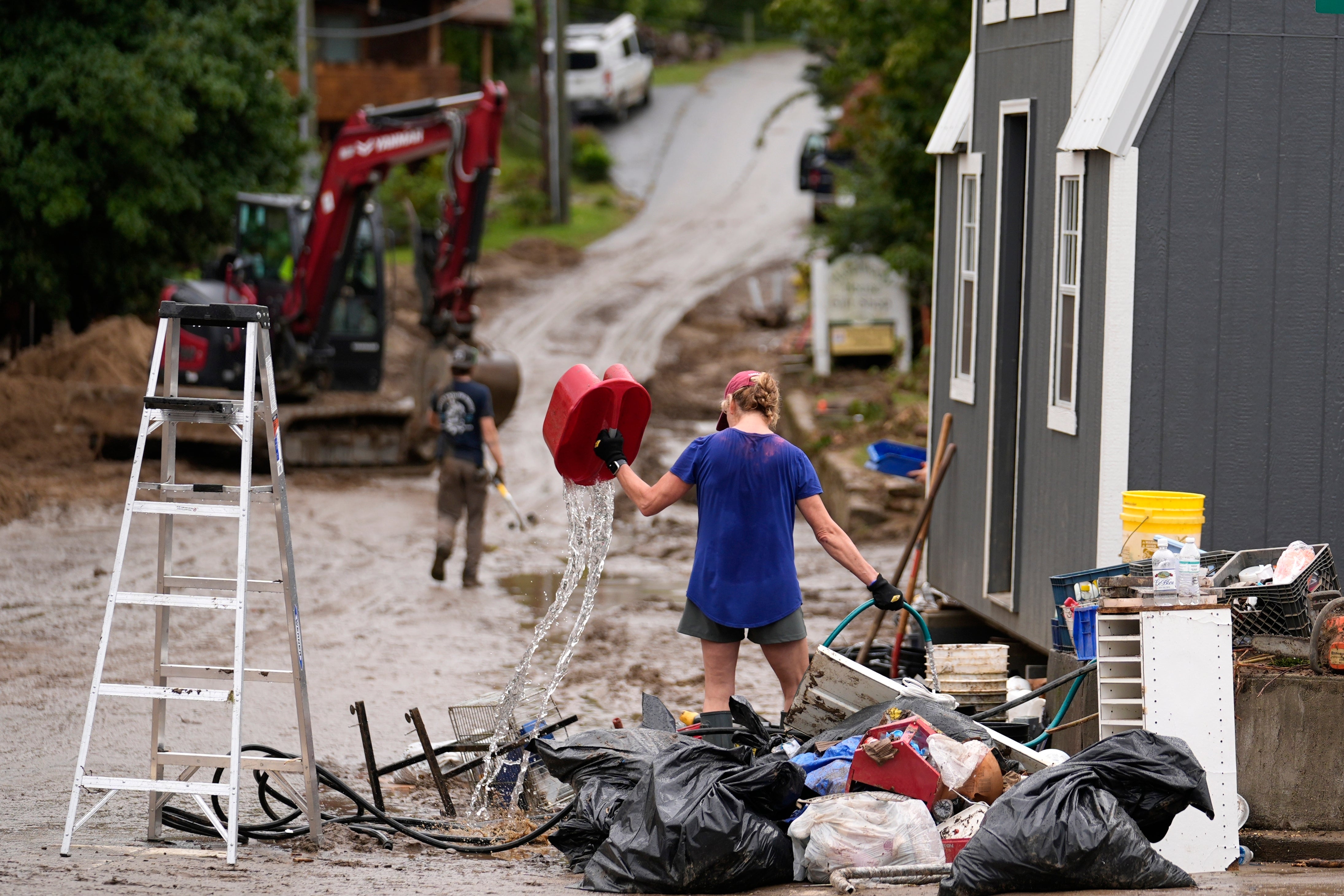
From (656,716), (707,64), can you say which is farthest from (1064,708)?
(707,64)

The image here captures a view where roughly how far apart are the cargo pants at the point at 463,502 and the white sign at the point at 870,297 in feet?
30.7

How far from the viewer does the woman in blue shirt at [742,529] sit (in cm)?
661

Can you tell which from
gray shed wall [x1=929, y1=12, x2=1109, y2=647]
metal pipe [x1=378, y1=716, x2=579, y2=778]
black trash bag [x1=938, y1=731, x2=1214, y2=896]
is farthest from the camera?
gray shed wall [x1=929, y1=12, x2=1109, y2=647]

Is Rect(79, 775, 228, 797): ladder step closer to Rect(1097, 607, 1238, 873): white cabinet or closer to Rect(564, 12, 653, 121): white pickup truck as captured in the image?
Rect(1097, 607, 1238, 873): white cabinet

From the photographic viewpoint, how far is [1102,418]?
7.49m

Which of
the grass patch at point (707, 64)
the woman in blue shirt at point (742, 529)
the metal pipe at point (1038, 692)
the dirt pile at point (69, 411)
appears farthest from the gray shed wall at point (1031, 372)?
the grass patch at point (707, 64)

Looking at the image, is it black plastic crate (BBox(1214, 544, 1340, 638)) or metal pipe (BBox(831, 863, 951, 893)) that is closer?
metal pipe (BBox(831, 863, 951, 893))

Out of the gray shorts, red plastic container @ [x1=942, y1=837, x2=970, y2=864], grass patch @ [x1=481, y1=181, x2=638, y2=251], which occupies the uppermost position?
grass patch @ [x1=481, y1=181, x2=638, y2=251]

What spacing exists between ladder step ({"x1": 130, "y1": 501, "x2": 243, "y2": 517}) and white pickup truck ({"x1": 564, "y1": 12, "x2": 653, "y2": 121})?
38.0 meters

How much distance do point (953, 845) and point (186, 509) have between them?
10.7 feet

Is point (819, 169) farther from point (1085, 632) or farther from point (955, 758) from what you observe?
point (955, 758)

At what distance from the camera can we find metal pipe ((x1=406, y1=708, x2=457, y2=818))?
6.69 m

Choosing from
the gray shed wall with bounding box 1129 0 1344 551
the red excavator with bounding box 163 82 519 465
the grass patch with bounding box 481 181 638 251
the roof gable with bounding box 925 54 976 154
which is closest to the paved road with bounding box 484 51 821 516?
the grass patch with bounding box 481 181 638 251

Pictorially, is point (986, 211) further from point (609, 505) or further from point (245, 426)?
point (245, 426)
